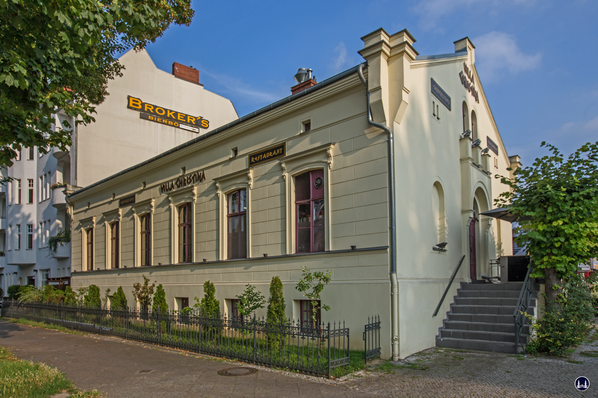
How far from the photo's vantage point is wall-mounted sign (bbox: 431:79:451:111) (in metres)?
12.9

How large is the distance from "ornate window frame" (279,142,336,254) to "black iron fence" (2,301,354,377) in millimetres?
2410

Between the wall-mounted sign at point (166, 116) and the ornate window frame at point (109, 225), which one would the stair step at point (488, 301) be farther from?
the wall-mounted sign at point (166, 116)

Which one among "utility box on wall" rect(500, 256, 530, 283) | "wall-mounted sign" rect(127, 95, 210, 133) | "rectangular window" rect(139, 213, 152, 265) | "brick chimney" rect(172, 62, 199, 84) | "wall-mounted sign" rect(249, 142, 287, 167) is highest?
"brick chimney" rect(172, 62, 199, 84)

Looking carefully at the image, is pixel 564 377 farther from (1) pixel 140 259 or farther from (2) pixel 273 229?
(1) pixel 140 259

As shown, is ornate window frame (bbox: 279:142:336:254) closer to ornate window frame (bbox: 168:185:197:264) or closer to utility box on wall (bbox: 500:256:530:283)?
ornate window frame (bbox: 168:185:197:264)

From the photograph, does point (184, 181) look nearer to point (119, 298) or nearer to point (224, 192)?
point (224, 192)

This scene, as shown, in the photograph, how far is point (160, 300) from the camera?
16.8m

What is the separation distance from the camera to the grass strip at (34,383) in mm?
7172

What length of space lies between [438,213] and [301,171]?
4231 mm

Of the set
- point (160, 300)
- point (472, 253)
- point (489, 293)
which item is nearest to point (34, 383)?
point (160, 300)

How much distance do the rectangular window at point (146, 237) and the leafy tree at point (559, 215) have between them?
14.4 m

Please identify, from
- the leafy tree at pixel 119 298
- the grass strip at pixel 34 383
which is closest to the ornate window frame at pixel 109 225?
the leafy tree at pixel 119 298

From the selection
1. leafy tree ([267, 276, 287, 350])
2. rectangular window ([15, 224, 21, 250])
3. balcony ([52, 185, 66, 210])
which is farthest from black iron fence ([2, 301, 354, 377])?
rectangular window ([15, 224, 21, 250])

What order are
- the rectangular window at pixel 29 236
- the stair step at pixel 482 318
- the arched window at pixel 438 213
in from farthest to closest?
1. the rectangular window at pixel 29 236
2. the arched window at pixel 438 213
3. the stair step at pixel 482 318
